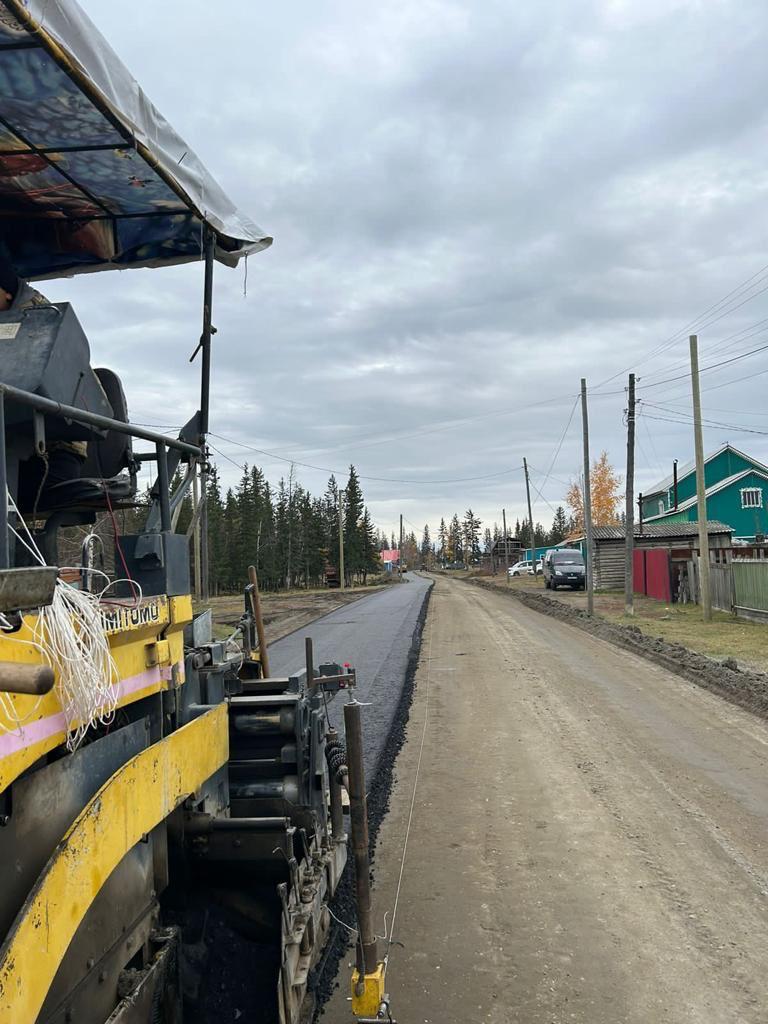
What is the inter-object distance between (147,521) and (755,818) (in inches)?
216

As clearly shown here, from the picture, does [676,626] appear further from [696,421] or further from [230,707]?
[230,707]

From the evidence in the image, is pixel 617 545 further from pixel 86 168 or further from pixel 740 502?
pixel 86 168

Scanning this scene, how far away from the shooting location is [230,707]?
438 cm

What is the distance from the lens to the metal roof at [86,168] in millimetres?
2740

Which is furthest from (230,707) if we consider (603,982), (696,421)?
(696,421)

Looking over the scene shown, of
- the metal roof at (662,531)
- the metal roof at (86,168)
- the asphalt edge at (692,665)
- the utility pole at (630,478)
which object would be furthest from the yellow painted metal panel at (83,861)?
the metal roof at (662,531)

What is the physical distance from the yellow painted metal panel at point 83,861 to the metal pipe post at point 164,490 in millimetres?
778

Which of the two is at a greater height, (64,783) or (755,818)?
(64,783)

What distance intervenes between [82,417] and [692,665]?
1341 centimetres

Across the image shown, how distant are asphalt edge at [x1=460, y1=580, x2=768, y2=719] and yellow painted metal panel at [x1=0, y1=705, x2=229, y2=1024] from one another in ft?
30.3

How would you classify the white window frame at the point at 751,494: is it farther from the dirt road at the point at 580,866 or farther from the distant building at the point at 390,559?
the distant building at the point at 390,559

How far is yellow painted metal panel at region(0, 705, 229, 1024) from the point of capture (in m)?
1.92

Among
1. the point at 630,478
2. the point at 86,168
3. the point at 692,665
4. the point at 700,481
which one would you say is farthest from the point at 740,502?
the point at 86,168

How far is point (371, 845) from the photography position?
634 cm
